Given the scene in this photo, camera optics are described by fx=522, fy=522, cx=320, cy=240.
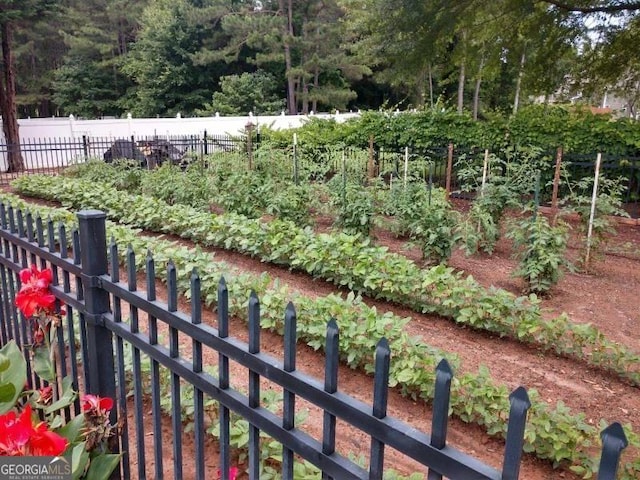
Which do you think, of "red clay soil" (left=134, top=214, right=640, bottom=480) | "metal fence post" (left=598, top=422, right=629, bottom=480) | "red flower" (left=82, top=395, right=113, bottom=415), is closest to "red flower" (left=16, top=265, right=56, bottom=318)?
"red flower" (left=82, top=395, right=113, bottom=415)

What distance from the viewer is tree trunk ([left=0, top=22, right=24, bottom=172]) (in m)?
16.9

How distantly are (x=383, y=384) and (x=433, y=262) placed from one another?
17.4ft

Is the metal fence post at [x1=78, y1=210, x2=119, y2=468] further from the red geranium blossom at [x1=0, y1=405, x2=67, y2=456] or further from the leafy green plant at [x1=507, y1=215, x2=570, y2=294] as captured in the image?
the leafy green plant at [x1=507, y1=215, x2=570, y2=294]

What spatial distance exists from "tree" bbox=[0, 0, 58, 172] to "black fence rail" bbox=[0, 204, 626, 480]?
50.7 feet

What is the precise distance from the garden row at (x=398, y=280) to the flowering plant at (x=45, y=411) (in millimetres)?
3093

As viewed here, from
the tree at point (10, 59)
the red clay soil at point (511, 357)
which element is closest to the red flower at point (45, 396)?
the red clay soil at point (511, 357)

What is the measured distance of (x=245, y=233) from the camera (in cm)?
625

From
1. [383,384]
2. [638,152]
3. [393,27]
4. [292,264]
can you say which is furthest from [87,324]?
[638,152]

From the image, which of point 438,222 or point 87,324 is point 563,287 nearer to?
point 438,222

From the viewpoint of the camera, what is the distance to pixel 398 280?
4875mm

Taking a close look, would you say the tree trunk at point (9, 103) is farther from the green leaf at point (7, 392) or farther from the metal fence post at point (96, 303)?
the green leaf at point (7, 392)

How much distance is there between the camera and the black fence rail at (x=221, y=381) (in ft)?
3.30

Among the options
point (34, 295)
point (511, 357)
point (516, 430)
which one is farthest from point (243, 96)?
point (516, 430)

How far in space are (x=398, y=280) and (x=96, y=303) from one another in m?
3.27
